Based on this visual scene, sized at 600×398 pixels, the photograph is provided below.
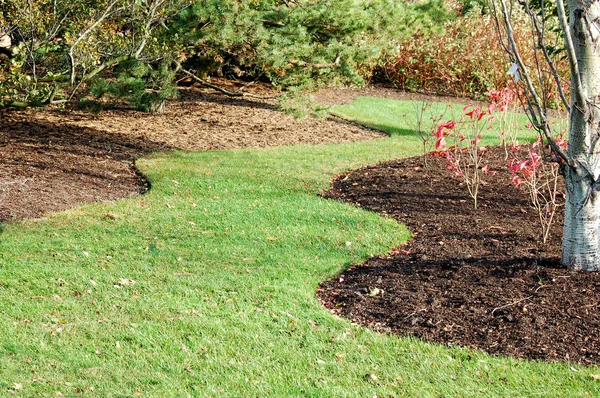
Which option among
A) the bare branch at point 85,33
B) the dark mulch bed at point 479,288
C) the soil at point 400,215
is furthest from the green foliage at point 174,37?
the dark mulch bed at point 479,288

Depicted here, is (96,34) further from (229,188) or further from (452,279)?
(452,279)

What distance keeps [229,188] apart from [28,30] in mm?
2293

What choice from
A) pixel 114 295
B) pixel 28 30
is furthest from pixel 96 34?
pixel 114 295

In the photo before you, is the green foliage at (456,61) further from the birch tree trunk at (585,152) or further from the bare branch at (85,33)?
the birch tree trunk at (585,152)

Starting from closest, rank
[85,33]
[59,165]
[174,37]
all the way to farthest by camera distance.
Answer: [85,33]
[59,165]
[174,37]

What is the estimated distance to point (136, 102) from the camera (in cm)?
940

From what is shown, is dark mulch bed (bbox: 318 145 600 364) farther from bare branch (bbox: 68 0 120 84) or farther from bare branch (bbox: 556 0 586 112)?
bare branch (bbox: 68 0 120 84)

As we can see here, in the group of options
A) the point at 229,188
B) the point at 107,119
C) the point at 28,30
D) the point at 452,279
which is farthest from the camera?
the point at 107,119

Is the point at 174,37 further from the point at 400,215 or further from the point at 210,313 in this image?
the point at 210,313

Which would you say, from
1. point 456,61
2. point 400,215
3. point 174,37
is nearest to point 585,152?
point 400,215

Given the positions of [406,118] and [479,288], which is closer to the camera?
[479,288]

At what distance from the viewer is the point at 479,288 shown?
4363 mm

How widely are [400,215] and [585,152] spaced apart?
212cm

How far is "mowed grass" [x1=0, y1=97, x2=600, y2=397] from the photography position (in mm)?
3402
